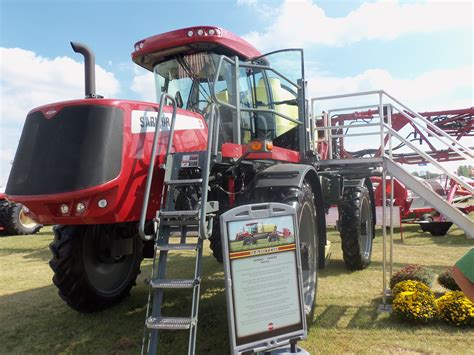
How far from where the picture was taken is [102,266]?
14.9ft

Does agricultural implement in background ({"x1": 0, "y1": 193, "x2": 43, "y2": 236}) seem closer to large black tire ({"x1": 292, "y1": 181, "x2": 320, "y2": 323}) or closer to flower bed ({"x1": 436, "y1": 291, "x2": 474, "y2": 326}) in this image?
large black tire ({"x1": 292, "y1": 181, "x2": 320, "y2": 323})

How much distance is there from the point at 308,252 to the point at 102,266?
89.8 inches

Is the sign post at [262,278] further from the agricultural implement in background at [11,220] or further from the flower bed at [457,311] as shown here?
the agricultural implement in background at [11,220]

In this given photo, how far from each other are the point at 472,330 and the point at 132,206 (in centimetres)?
333

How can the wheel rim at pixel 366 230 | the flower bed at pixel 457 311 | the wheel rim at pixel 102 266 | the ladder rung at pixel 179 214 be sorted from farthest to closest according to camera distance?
the wheel rim at pixel 366 230
the wheel rim at pixel 102 266
the flower bed at pixel 457 311
the ladder rung at pixel 179 214

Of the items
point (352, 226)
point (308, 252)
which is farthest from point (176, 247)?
point (352, 226)

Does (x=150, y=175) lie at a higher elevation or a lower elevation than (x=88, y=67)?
lower

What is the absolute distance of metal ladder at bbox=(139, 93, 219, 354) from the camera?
2.99 meters

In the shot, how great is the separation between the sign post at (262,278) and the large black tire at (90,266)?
183 centimetres

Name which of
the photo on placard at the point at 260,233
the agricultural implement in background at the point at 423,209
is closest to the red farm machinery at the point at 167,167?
the photo on placard at the point at 260,233

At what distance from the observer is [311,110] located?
609cm

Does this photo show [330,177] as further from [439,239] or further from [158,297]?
[439,239]

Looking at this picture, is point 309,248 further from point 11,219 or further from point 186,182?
point 11,219

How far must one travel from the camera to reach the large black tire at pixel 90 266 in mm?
4082
